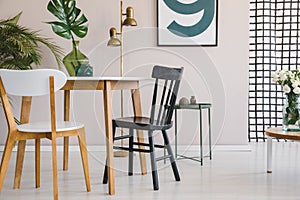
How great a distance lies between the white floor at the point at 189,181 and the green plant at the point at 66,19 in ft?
3.80

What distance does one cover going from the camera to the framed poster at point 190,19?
13.5ft

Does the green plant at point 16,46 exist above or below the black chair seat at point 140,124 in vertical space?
above

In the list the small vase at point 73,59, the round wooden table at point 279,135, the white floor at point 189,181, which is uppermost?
the small vase at point 73,59

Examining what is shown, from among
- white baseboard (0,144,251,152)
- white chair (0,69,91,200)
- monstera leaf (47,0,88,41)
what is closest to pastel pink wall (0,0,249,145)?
white baseboard (0,144,251,152)

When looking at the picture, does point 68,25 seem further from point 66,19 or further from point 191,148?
point 191,148

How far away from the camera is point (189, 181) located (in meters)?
2.95

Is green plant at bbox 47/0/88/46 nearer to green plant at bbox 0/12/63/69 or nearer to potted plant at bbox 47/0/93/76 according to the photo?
potted plant at bbox 47/0/93/76

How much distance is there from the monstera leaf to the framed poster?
0.78m

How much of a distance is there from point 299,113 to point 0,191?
218cm

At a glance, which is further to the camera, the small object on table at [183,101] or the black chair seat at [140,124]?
the small object on table at [183,101]

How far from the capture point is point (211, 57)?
4180mm

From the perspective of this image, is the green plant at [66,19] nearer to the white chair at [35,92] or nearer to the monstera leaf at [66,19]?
the monstera leaf at [66,19]

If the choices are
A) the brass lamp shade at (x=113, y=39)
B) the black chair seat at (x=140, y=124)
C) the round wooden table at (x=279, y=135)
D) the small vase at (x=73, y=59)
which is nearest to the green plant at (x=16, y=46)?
the small vase at (x=73, y=59)

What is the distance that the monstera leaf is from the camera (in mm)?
3895
